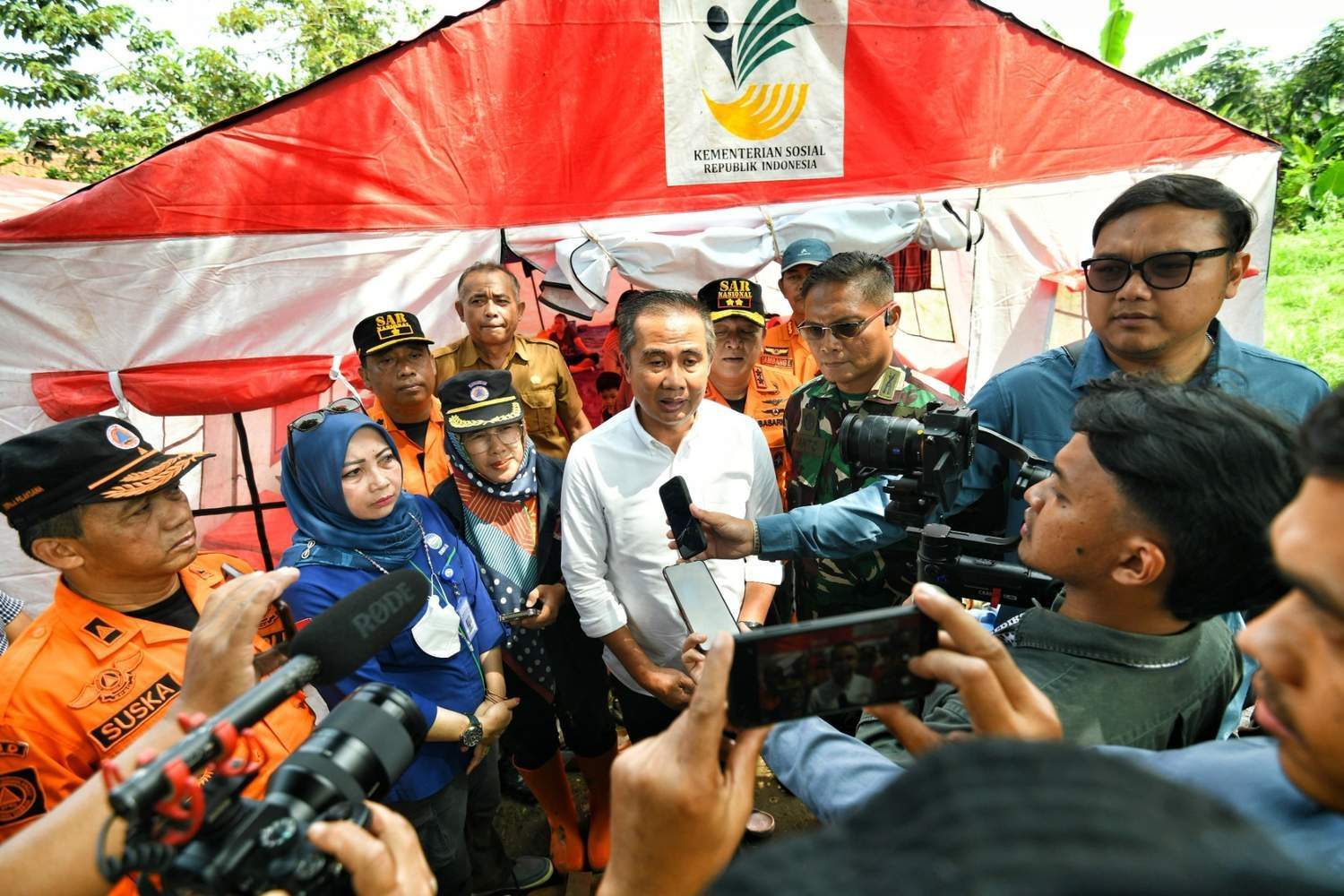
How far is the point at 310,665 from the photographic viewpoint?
1.15m

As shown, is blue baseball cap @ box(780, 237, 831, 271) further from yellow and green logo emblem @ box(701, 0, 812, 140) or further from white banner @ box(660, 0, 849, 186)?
yellow and green logo emblem @ box(701, 0, 812, 140)

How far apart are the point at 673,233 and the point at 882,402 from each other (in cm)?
268

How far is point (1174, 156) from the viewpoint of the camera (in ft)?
19.0

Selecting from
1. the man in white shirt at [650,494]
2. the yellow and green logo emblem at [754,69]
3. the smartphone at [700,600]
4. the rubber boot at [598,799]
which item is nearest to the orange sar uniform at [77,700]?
the smartphone at [700,600]

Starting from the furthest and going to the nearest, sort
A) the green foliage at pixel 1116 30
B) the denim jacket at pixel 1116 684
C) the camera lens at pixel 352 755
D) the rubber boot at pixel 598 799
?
the green foliage at pixel 1116 30, the rubber boot at pixel 598 799, the denim jacket at pixel 1116 684, the camera lens at pixel 352 755

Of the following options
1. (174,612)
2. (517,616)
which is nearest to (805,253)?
(517,616)

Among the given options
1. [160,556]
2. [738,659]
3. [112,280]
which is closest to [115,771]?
[738,659]

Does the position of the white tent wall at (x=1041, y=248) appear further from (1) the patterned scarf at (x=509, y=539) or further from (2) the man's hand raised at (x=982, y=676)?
(2) the man's hand raised at (x=982, y=676)

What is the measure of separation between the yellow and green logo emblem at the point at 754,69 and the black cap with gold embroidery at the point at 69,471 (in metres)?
4.27

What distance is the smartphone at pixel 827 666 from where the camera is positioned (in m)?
1.00

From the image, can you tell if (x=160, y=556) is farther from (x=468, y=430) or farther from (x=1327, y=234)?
(x=1327, y=234)

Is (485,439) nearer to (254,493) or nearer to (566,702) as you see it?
(566,702)

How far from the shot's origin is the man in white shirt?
2.61m

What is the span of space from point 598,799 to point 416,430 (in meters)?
1.99
